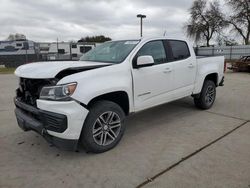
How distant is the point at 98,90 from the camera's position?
3.41 metres

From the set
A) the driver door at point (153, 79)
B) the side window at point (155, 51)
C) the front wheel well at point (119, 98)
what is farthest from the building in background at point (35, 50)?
the front wheel well at point (119, 98)

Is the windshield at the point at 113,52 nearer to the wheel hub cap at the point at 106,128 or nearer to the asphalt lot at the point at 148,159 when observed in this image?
the wheel hub cap at the point at 106,128

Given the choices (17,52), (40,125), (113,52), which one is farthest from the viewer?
(17,52)

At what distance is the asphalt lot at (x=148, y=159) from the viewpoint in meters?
2.96

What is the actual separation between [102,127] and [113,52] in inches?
61.6

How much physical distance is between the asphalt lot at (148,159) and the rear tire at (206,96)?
786 mm

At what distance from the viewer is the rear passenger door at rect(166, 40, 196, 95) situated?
194 inches

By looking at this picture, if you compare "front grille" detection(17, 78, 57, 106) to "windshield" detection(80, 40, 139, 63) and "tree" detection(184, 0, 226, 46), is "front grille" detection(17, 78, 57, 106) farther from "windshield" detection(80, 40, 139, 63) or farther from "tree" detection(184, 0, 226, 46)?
"tree" detection(184, 0, 226, 46)

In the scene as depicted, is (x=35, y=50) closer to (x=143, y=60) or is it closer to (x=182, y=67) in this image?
(x=182, y=67)

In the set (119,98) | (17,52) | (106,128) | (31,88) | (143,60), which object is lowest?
(106,128)

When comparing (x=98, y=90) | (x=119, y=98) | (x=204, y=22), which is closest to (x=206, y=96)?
(x=119, y=98)

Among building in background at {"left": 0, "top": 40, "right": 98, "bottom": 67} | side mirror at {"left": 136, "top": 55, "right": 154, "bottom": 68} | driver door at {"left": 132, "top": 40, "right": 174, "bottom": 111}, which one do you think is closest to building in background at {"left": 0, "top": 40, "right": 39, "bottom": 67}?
building in background at {"left": 0, "top": 40, "right": 98, "bottom": 67}

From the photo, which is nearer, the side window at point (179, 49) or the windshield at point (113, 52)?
the windshield at point (113, 52)

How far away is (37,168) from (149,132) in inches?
81.7
